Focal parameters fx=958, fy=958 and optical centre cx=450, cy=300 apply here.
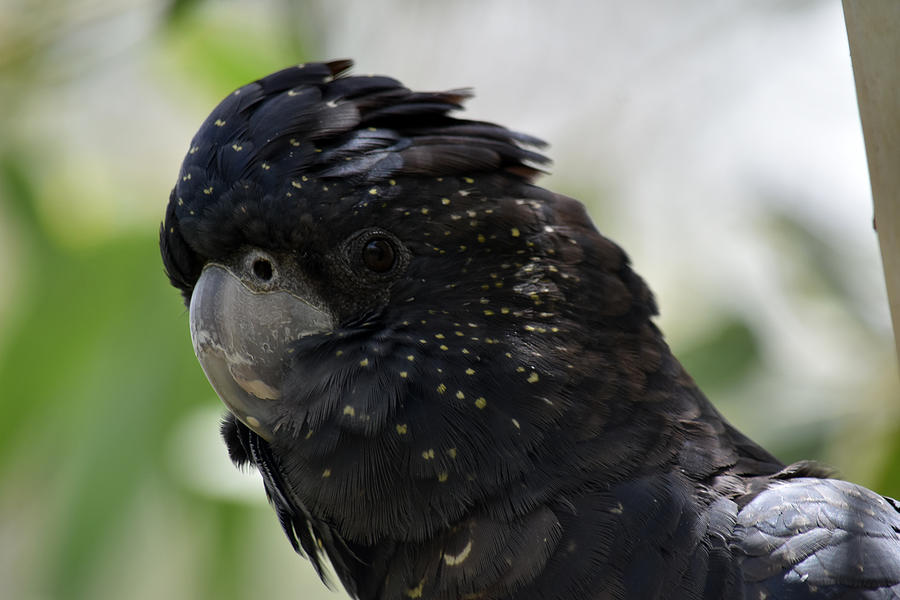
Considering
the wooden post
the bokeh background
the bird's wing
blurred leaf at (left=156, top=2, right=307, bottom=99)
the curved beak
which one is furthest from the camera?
blurred leaf at (left=156, top=2, right=307, bottom=99)

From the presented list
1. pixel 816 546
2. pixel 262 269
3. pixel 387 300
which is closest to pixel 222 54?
pixel 262 269

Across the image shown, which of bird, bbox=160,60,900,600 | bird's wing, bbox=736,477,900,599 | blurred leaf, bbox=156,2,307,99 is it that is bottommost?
bird's wing, bbox=736,477,900,599

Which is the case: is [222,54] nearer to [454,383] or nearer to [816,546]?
[454,383]

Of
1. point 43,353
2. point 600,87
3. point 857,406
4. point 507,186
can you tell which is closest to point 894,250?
point 507,186

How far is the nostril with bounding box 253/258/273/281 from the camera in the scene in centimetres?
173

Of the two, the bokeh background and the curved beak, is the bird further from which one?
the bokeh background

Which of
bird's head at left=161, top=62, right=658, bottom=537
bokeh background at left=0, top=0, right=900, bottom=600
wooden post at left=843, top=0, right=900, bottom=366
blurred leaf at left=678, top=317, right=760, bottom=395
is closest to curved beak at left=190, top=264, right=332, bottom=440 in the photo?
bird's head at left=161, top=62, right=658, bottom=537

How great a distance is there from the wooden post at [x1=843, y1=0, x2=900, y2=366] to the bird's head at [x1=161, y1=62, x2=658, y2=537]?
601 millimetres

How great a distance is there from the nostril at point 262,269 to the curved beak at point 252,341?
0.09ft

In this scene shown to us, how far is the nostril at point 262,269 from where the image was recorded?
1.73m

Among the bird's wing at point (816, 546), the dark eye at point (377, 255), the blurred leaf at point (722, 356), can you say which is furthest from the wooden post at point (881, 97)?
the blurred leaf at point (722, 356)

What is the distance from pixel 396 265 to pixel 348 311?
0.12 m

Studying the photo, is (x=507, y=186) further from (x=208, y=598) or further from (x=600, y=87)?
(x=600, y=87)

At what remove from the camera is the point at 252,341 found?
1690 millimetres
